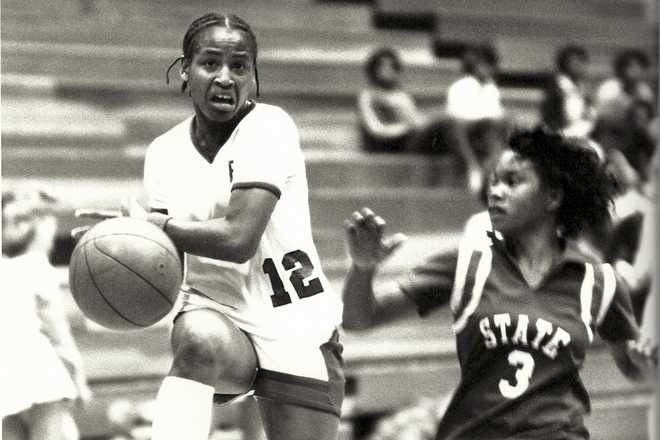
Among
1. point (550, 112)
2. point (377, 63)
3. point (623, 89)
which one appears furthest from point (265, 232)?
point (623, 89)

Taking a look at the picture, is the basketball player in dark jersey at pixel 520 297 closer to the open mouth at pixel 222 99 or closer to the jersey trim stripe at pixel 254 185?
the jersey trim stripe at pixel 254 185

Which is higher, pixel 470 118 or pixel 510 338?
pixel 470 118

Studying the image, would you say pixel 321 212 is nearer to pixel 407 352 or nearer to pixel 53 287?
pixel 407 352

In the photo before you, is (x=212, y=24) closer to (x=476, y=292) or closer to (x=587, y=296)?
(x=476, y=292)

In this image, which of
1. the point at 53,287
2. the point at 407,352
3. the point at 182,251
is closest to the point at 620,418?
the point at 407,352

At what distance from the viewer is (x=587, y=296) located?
3301 millimetres

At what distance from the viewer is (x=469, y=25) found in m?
10.5

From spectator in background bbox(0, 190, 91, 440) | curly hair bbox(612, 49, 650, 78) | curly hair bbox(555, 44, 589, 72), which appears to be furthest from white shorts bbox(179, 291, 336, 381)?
curly hair bbox(612, 49, 650, 78)

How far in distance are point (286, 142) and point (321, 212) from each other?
16.1 ft

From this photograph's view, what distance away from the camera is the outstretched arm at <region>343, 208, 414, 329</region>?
3.06 metres

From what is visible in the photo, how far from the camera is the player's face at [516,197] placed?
329cm

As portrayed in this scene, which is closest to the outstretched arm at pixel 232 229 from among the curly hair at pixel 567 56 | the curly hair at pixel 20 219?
the curly hair at pixel 20 219

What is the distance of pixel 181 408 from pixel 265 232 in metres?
0.49

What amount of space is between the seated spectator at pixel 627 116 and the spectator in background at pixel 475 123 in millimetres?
660
